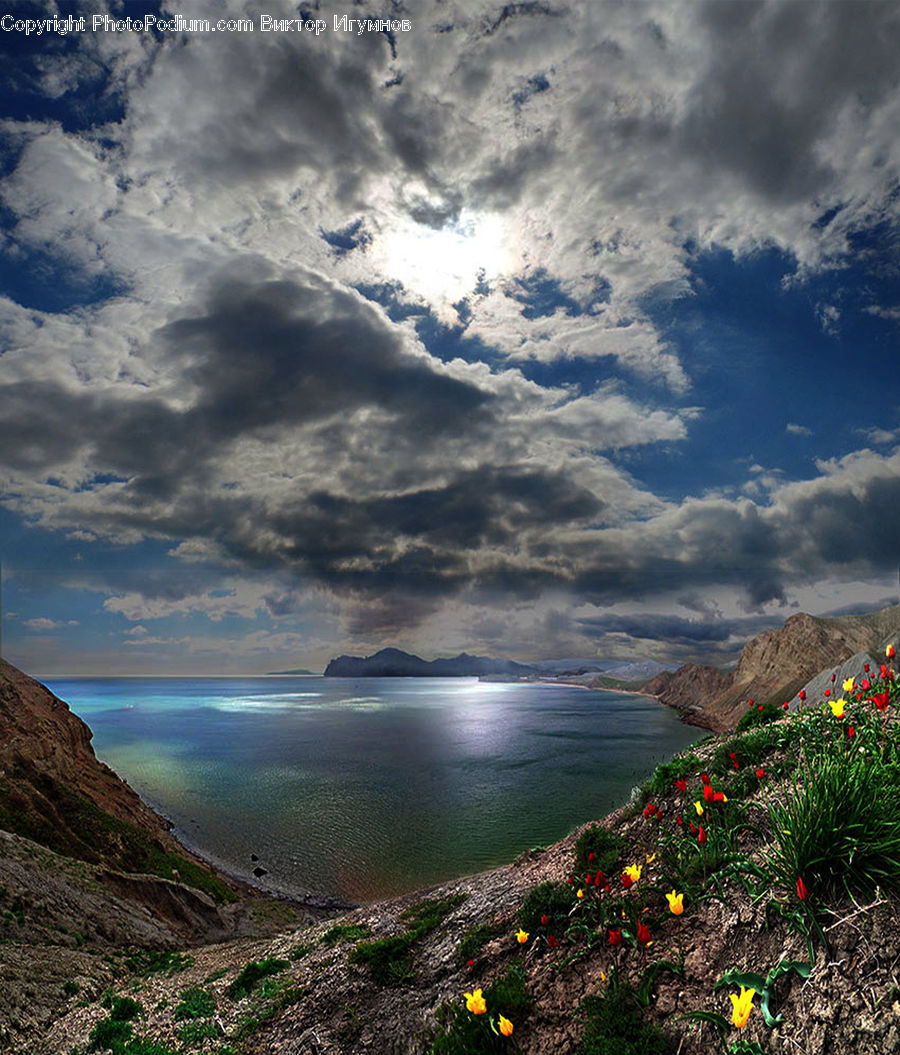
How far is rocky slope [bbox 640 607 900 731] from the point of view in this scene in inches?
4419

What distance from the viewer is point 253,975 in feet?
36.0

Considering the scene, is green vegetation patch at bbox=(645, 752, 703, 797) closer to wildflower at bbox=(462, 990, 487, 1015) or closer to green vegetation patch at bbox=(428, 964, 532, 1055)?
green vegetation patch at bbox=(428, 964, 532, 1055)

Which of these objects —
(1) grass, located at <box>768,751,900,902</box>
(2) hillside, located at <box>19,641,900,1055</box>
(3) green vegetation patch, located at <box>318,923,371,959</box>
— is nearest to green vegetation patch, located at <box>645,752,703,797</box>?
(2) hillside, located at <box>19,641,900,1055</box>

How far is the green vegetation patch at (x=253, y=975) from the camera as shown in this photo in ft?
34.8

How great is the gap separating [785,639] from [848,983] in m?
146

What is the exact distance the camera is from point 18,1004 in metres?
10.9

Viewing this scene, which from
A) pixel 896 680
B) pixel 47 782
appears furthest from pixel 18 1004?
pixel 47 782

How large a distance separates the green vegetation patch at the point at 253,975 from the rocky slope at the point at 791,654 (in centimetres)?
11575

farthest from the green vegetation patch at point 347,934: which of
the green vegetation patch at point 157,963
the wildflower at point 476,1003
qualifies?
the wildflower at point 476,1003

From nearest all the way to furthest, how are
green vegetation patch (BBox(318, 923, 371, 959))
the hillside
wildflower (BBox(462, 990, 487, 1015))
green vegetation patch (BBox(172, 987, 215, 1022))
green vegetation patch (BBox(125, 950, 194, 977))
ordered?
the hillside, wildflower (BBox(462, 990, 487, 1015)), green vegetation patch (BBox(172, 987, 215, 1022)), green vegetation patch (BBox(318, 923, 371, 959)), green vegetation patch (BBox(125, 950, 194, 977))

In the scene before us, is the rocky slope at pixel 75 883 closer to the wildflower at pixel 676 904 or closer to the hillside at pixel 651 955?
the hillside at pixel 651 955

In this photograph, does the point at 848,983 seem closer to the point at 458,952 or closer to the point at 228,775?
the point at 458,952

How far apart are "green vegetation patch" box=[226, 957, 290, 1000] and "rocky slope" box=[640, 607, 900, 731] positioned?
115752 millimetres

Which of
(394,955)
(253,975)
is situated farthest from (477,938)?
(253,975)
